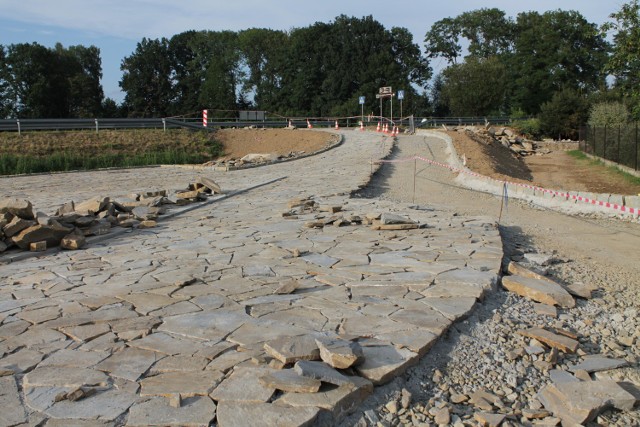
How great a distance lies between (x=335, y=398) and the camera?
3486 mm

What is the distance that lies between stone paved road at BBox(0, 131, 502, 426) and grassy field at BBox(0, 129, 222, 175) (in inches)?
733

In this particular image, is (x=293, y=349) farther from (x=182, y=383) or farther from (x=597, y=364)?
(x=597, y=364)

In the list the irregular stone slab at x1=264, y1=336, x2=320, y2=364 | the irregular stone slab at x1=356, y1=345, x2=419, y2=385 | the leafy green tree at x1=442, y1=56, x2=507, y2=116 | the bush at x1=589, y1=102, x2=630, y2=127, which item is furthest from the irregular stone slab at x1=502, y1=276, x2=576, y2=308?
the leafy green tree at x1=442, y1=56, x2=507, y2=116

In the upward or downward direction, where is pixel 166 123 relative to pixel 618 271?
upward

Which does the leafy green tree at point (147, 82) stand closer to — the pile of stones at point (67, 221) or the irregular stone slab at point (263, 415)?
the pile of stones at point (67, 221)

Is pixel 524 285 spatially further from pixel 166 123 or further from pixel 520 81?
pixel 520 81

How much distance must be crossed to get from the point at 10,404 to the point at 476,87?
190 ft

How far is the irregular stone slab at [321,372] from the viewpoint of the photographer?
11.9 feet

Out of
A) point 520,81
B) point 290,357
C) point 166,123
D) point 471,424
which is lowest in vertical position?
point 471,424

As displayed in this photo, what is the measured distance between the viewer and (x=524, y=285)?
603cm

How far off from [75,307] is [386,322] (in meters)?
2.96

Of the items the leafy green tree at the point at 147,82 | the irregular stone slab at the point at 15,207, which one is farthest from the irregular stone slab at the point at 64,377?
the leafy green tree at the point at 147,82

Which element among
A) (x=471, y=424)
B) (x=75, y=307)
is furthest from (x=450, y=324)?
(x=75, y=307)

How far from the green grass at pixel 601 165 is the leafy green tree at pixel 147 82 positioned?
4792 cm
